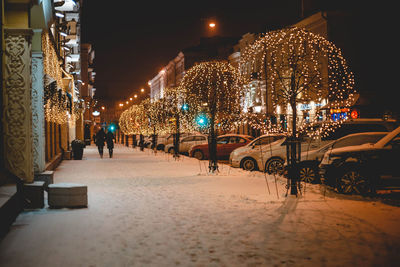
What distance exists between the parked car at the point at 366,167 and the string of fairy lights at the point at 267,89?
1.57 meters

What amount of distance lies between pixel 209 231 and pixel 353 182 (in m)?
5.45

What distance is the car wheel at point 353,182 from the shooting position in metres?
11.4

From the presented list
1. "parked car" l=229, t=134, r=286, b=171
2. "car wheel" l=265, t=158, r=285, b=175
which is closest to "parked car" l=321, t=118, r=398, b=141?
"car wheel" l=265, t=158, r=285, b=175

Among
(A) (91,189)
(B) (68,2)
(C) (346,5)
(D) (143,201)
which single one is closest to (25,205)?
(D) (143,201)

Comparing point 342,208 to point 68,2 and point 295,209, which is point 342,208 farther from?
point 68,2

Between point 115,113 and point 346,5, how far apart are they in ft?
500

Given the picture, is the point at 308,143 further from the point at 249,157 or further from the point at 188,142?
the point at 188,142

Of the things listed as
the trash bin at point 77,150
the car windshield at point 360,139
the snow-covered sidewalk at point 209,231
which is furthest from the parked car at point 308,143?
the trash bin at point 77,150

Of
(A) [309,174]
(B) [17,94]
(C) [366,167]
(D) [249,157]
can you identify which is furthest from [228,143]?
(B) [17,94]

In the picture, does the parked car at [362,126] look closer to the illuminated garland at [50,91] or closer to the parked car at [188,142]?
the illuminated garland at [50,91]

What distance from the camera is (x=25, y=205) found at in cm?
984

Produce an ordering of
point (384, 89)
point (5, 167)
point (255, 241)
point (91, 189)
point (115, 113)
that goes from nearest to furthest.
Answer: point (255, 241) < point (5, 167) < point (91, 189) < point (384, 89) < point (115, 113)

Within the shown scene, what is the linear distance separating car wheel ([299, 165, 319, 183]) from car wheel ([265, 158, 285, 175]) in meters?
2.74

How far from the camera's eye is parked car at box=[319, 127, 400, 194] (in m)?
11.2
